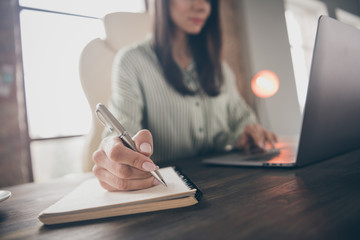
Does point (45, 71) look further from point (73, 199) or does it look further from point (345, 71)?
point (345, 71)

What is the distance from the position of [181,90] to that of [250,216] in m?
0.85

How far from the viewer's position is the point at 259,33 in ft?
9.11

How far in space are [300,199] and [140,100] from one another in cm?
79

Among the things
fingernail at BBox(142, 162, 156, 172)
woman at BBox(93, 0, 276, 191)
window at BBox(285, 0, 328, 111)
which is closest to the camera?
fingernail at BBox(142, 162, 156, 172)

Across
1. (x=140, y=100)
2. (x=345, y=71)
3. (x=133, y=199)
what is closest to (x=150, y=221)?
(x=133, y=199)

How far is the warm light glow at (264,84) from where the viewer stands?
269 centimetres

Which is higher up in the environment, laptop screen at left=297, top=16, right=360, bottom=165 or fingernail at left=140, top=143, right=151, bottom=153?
laptop screen at left=297, top=16, right=360, bottom=165

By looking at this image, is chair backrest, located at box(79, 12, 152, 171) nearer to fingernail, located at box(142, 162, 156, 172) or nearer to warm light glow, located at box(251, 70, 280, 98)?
fingernail, located at box(142, 162, 156, 172)

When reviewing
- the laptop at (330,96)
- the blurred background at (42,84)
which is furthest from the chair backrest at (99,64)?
the laptop at (330,96)

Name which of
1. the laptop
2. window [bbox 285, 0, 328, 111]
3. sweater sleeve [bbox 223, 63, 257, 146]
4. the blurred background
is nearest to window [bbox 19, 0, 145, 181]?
the blurred background

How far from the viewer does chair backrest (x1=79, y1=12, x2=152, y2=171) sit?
0.99 metres

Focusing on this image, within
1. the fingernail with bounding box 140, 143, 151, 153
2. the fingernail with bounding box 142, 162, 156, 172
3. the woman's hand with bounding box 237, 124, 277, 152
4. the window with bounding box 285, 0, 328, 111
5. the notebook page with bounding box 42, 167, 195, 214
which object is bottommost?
the woman's hand with bounding box 237, 124, 277, 152

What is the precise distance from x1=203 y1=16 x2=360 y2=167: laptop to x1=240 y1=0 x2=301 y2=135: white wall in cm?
243

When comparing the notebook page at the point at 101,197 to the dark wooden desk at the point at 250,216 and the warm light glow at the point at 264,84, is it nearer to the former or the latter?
the dark wooden desk at the point at 250,216
